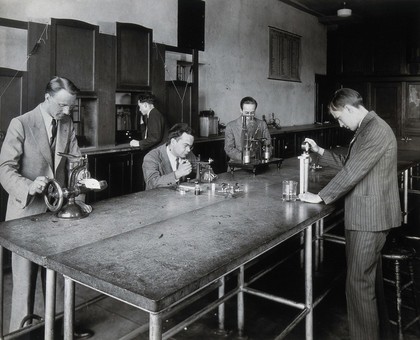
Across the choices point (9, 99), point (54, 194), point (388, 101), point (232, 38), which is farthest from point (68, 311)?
point (388, 101)

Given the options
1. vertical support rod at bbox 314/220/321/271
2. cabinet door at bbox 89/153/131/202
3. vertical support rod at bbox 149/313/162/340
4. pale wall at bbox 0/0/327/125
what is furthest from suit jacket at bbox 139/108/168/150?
vertical support rod at bbox 149/313/162/340

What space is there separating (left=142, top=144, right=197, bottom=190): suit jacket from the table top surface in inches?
9.4

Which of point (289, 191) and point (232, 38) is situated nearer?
point (289, 191)

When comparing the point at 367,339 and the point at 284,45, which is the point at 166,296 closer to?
the point at 367,339

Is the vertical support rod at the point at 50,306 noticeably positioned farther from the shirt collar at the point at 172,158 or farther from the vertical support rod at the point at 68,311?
the shirt collar at the point at 172,158

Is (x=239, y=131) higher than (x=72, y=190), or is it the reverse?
(x=239, y=131)

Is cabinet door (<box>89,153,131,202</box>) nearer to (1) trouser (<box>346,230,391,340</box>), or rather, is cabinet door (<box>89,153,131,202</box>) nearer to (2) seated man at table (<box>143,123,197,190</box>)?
(2) seated man at table (<box>143,123,197,190</box>)

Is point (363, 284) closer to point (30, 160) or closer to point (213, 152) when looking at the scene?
point (30, 160)

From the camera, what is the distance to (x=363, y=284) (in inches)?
104

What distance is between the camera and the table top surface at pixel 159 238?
1642 millimetres

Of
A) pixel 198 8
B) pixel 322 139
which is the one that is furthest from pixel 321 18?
pixel 198 8

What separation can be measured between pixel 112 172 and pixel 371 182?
3182 millimetres

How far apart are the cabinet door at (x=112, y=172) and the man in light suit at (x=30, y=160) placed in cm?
186

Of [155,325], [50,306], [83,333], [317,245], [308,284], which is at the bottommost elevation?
[83,333]
